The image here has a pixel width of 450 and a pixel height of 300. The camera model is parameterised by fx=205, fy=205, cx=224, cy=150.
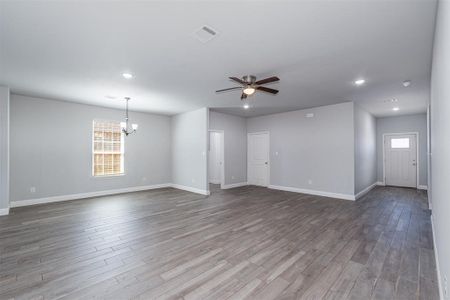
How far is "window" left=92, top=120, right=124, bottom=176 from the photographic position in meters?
6.16

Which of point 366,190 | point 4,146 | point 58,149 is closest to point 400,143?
point 366,190

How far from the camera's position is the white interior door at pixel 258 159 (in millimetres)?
7562

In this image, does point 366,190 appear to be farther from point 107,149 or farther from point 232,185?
point 107,149

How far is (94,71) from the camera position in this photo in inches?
136

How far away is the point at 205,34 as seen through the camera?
2.38 meters

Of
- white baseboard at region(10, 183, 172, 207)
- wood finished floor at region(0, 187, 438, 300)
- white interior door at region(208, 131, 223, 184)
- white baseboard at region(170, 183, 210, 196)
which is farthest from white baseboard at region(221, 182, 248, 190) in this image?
wood finished floor at region(0, 187, 438, 300)

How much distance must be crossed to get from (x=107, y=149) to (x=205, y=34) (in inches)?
214

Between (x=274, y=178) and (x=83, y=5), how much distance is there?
661 centimetres

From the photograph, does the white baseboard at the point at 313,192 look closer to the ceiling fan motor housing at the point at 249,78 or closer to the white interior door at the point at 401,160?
the white interior door at the point at 401,160

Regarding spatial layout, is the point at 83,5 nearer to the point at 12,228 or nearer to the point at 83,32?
the point at 83,32

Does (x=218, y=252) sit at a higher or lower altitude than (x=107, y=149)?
lower

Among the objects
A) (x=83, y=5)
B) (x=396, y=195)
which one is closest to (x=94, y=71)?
(x=83, y=5)

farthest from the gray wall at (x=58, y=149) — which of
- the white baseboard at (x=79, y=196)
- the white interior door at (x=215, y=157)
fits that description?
the white interior door at (x=215, y=157)

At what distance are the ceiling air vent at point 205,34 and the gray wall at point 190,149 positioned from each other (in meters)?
3.75
